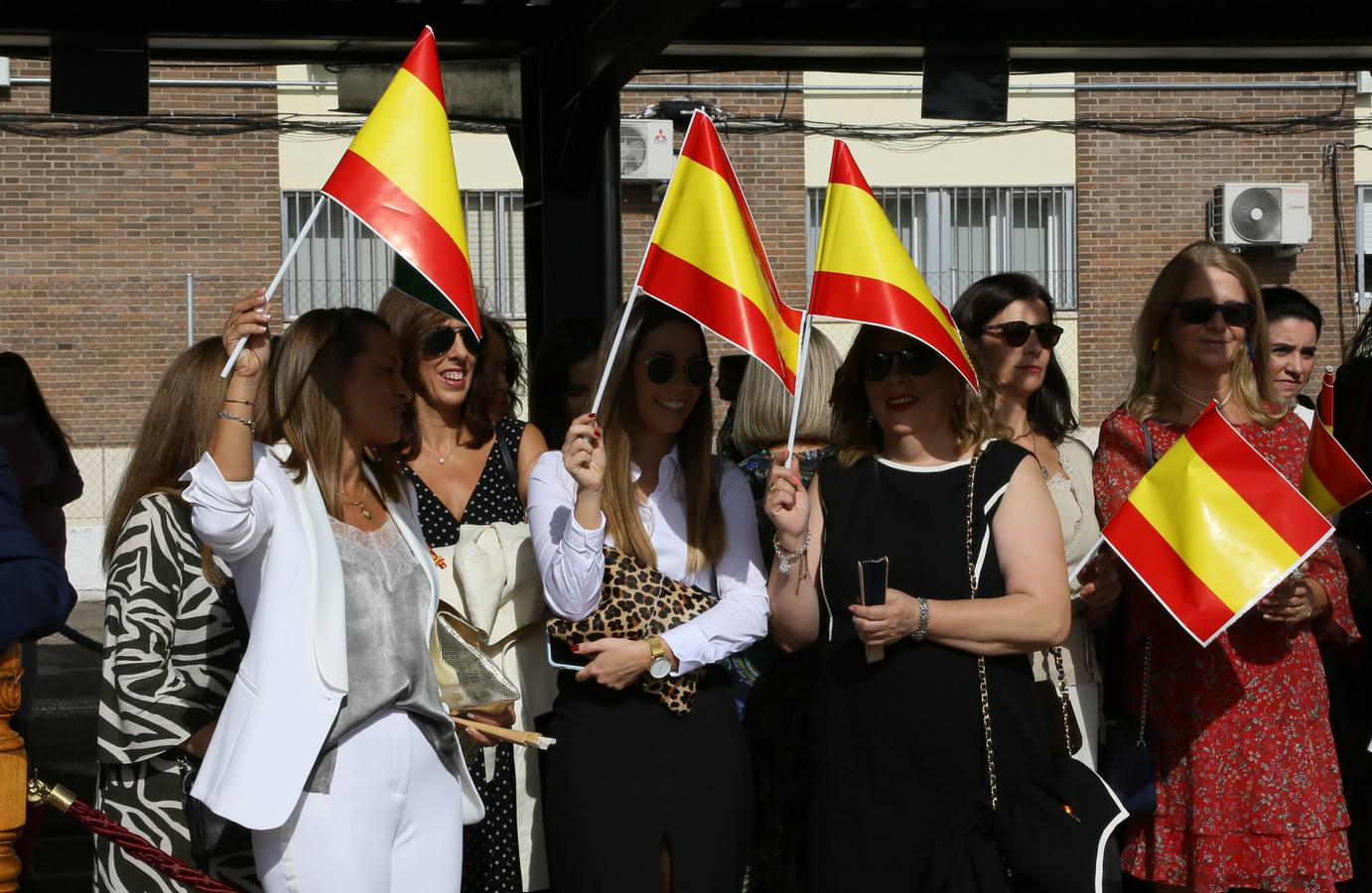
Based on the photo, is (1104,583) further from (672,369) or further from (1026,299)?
(672,369)

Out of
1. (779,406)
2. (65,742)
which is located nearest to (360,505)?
(779,406)

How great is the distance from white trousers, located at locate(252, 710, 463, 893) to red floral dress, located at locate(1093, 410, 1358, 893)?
1931 mm

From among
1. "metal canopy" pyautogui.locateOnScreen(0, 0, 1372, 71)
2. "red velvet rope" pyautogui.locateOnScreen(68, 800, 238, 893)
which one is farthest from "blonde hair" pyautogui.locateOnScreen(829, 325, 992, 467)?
"metal canopy" pyautogui.locateOnScreen(0, 0, 1372, 71)

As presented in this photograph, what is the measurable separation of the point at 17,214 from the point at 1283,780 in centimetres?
1721

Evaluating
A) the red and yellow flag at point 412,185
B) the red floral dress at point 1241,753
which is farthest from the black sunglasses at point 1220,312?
the red and yellow flag at point 412,185

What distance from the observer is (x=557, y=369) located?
5551 mm

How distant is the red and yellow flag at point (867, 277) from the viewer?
3848 mm

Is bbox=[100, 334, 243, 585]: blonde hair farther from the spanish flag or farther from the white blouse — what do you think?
the spanish flag

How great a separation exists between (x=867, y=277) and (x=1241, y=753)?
5.22 feet

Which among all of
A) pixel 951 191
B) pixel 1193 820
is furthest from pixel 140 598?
pixel 951 191

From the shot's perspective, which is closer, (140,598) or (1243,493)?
(140,598)

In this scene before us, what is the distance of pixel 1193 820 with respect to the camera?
406 centimetres

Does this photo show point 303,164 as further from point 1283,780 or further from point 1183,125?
point 1283,780

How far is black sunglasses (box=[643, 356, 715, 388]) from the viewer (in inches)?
158
